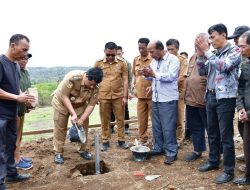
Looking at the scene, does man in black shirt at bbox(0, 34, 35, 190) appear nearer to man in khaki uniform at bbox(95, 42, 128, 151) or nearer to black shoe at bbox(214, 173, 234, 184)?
man in khaki uniform at bbox(95, 42, 128, 151)

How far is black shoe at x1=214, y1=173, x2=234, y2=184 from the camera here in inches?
176

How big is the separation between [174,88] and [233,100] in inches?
49.2

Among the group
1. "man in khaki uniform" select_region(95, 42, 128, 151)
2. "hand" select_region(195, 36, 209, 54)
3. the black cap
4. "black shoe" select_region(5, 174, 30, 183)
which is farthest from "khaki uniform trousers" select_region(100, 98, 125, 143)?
the black cap

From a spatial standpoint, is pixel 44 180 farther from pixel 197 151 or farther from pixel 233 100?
pixel 233 100

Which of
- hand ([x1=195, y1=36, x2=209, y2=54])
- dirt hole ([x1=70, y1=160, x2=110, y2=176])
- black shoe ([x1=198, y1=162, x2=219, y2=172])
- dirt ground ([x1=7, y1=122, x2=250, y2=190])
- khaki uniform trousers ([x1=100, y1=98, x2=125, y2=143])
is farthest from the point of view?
khaki uniform trousers ([x1=100, y1=98, x2=125, y2=143])

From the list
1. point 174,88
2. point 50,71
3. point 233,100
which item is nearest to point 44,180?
point 174,88

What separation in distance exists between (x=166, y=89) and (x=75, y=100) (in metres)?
1.53

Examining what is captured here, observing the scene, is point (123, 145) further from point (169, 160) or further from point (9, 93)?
point (9, 93)

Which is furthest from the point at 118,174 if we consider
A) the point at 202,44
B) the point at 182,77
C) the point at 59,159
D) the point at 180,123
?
the point at 182,77

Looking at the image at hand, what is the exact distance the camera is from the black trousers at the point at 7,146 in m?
4.13

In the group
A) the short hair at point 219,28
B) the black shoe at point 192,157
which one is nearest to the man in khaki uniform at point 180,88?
the black shoe at point 192,157

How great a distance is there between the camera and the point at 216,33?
171 inches

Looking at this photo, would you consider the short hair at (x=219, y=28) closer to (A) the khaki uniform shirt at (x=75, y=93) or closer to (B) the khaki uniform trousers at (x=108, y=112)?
(A) the khaki uniform shirt at (x=75, y=93)

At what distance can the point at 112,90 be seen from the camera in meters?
6.30
